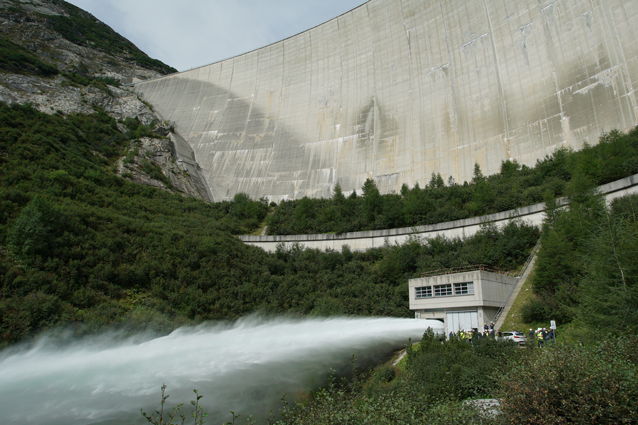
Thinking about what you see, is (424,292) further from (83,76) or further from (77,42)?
A: (77,42)

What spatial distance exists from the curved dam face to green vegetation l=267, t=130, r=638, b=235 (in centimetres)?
192

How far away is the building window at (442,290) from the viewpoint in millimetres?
16611

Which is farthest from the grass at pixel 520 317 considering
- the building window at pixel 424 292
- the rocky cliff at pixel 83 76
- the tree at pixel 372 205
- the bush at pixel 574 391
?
the rocky cliff at pixel 83 76

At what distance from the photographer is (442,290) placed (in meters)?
16.9

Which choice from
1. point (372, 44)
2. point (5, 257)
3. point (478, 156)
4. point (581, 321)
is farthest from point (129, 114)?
point (581, 321)

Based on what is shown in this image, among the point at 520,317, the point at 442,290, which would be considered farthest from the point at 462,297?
the point at 520,317

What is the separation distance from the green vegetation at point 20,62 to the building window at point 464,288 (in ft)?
167

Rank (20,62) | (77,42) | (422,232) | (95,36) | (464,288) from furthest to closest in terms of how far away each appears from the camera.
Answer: (95,36)
(77,42)
(20,62)
(422,232)
(464,288)

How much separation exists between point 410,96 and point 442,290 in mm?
22628

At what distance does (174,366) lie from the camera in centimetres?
815

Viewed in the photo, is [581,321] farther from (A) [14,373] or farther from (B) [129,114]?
(B) [129,114]

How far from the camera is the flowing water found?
20.7ft

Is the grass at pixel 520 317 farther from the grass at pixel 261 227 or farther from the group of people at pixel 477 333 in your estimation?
the grass at pixel 261 227

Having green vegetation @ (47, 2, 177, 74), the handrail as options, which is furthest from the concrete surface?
green vegetation @ (47, 2, 177, 74)
